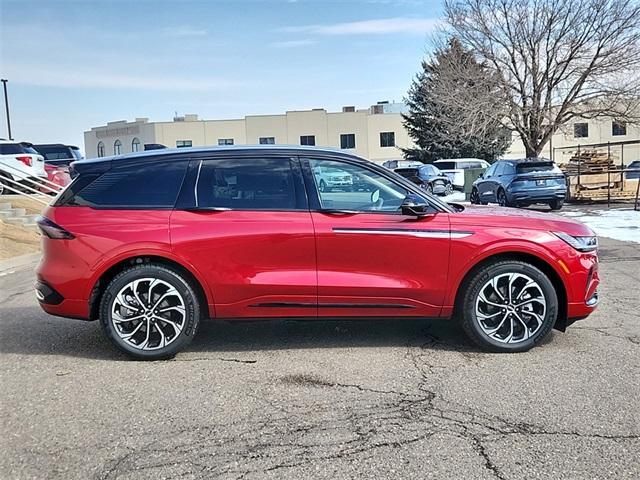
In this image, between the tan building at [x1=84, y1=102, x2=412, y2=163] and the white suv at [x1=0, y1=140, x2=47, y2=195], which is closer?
the white suv at [x1=0, y1=140, x2=47, y2=195]

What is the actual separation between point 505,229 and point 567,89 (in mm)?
25022

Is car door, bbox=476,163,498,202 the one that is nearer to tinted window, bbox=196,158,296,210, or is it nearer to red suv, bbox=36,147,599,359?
red suv, bbox=36,147,599,359

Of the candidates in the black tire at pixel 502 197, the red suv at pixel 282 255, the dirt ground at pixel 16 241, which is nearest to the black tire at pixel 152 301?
the red suv at pixel 282 255

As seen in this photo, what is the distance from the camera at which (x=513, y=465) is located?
3.27 m

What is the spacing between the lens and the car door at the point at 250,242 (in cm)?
497

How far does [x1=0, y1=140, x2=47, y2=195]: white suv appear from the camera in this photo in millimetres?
18406

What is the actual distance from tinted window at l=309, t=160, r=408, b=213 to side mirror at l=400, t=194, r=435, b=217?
0.10 metres

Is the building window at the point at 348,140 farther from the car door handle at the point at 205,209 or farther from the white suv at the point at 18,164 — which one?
the car door handle at the point at 205,209

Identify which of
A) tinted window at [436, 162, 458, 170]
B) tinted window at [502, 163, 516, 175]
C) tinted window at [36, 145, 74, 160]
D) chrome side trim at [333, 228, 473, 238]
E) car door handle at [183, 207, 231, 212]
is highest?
tinted window at [36, 145, 74, 160]

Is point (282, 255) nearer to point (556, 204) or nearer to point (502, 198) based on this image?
point (502, 198)

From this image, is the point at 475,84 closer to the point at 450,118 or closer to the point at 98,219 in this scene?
the point at 450,118

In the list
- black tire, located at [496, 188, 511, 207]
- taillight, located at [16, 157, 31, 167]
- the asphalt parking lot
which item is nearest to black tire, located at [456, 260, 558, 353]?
the asphalt parking lot

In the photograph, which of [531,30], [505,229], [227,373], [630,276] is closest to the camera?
[227,373]

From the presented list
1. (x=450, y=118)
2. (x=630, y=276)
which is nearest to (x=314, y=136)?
(x=450, y=118)
